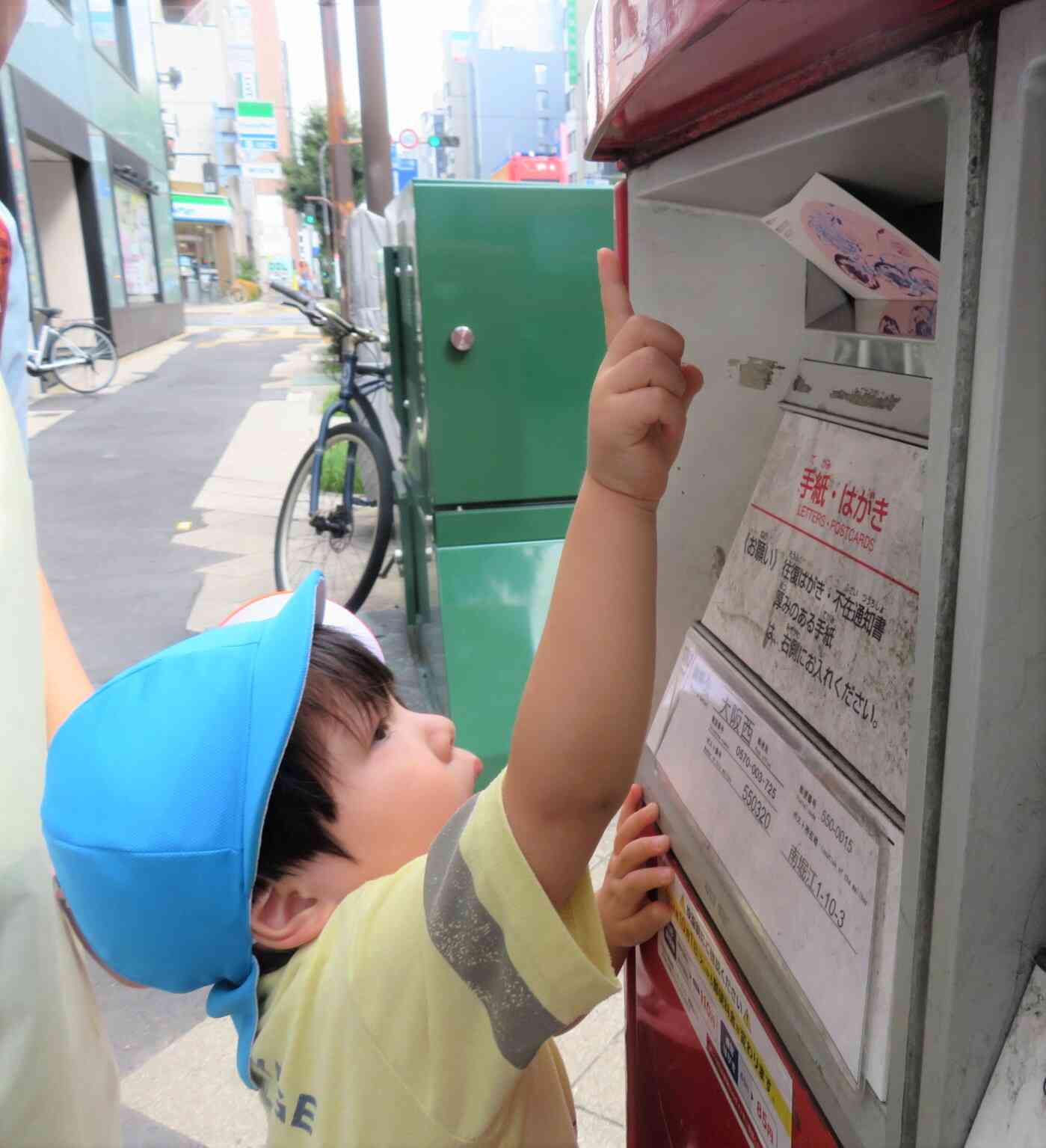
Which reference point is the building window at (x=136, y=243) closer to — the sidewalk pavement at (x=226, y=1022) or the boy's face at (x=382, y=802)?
the sidewalk pavement at (x=226, y=1022)

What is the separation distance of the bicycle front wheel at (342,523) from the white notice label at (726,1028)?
2.61 metres

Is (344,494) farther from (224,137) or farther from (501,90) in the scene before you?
(224,137)

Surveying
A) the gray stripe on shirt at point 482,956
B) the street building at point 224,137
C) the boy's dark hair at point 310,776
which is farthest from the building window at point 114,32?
the gray stripe on shirt at point 482,956

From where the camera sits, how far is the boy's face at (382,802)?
842mm

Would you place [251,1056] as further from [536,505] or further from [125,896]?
[536,505]

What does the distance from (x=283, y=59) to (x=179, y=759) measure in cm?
5452

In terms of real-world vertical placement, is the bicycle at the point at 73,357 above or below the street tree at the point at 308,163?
below

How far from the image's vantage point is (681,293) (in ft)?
3.21

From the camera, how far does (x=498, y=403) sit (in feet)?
8.13

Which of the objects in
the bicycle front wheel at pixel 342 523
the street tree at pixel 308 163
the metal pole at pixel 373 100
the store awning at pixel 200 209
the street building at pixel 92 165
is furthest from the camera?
the store awning at pixel 200 209

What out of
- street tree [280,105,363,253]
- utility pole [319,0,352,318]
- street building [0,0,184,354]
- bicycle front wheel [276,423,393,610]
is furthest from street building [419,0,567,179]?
bicycle front wheel [276,423,393,610]

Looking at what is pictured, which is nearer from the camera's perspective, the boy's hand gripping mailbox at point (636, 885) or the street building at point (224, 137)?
the boy's hand gripping mailbox at point (636, 885)

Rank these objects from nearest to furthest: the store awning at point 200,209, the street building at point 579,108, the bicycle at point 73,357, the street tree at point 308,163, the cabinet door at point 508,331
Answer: the street building at point 579,108
the cabinet door at point 508,331
the bicycle at point 73,357
the street tree at point 308,163
the store awning at point 200,209

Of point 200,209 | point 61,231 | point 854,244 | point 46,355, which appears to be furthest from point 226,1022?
point 200,209
